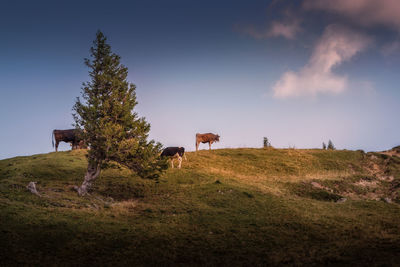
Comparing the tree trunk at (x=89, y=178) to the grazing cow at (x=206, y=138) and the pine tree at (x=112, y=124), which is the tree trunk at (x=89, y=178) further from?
the grazing cow at (x=206, y=138)

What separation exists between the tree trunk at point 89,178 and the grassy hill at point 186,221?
2.69ft

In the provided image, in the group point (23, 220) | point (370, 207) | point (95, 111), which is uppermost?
point (95, 111)

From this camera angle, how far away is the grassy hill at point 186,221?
10.7 meters

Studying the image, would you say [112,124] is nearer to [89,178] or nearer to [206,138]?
[89,178]

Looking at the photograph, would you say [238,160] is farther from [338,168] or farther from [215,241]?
[215,241]

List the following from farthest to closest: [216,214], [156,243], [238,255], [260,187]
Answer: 1. [260,187]
2. [216,214]
3. [156,243]
4. [238,255]

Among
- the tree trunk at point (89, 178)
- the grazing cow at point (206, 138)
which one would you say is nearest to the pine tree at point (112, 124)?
the tree trunk at point (89, 178)

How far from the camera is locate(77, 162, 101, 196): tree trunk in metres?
20.9

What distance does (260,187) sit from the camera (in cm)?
2628

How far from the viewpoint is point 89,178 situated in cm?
2150

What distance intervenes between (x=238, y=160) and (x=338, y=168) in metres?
16.2

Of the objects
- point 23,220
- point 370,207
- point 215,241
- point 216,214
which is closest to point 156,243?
point 215,241

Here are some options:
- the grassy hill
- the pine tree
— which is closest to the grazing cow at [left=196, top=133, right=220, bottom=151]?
the grassy hill

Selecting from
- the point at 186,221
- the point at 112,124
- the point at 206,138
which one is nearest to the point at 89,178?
the point at 112,124
